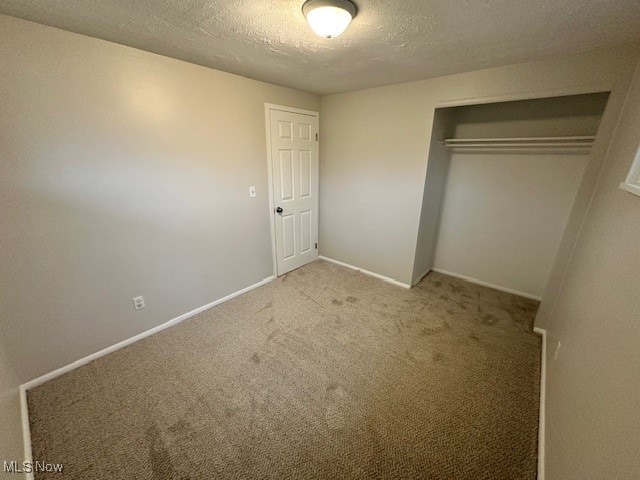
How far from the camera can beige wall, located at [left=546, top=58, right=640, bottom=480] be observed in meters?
0.74

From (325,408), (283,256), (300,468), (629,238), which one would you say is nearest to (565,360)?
(629,238)

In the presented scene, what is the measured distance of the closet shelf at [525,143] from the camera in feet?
7.17

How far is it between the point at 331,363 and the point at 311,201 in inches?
85.2

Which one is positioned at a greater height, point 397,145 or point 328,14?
point 328,14

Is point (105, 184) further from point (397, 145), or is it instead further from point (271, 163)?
point (397, 145)

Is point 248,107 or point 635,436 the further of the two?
point 248,107

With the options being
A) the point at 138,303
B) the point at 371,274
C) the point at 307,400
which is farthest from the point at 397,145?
the point at 138,303

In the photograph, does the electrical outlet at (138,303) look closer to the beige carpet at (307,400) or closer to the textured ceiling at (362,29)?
the beige carpet at (307,400)

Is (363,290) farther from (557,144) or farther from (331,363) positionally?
(557,144)

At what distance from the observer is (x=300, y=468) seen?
4.21 ft

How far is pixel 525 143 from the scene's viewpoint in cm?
245

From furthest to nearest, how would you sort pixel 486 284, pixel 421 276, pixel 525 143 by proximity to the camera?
1. pixel 421 276
2. pixel 486 284
3. pixel 525 143

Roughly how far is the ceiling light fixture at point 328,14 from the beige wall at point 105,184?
136cm

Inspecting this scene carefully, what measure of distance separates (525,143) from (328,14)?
2.37m
